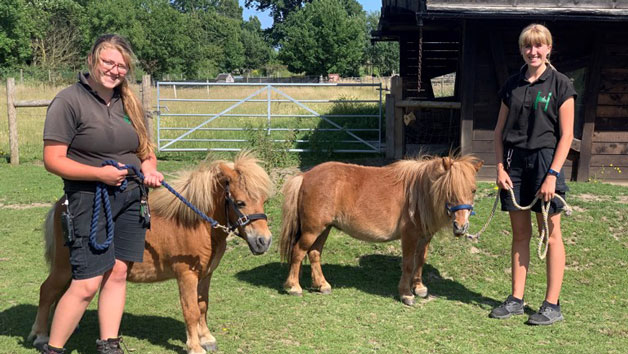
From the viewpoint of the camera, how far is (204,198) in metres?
3.82

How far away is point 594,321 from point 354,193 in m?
2.46

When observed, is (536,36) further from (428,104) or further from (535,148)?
(428,104)

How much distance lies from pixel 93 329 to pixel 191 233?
137 cm

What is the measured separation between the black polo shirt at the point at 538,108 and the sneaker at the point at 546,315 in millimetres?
1416

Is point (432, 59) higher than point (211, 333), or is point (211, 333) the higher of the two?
point (432, 59)

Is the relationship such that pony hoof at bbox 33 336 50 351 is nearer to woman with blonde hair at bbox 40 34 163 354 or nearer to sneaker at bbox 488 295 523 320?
woman with blonde hair at bbox 40 34 163 354

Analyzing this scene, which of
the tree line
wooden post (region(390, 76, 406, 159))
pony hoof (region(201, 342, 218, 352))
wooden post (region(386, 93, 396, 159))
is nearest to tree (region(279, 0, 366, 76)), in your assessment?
the tree line

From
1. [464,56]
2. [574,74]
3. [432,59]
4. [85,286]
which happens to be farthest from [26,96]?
[85,286]

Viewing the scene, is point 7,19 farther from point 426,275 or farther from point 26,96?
point 426,275

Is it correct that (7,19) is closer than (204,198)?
No

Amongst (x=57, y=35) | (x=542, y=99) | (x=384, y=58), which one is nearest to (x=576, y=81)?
(x=542, y=99)

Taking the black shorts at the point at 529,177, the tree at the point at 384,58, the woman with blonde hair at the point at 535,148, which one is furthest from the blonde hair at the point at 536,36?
the tree at the point at 384,58

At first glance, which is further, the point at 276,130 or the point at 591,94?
the point at 276,130

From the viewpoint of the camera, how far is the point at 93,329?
14.5ft
